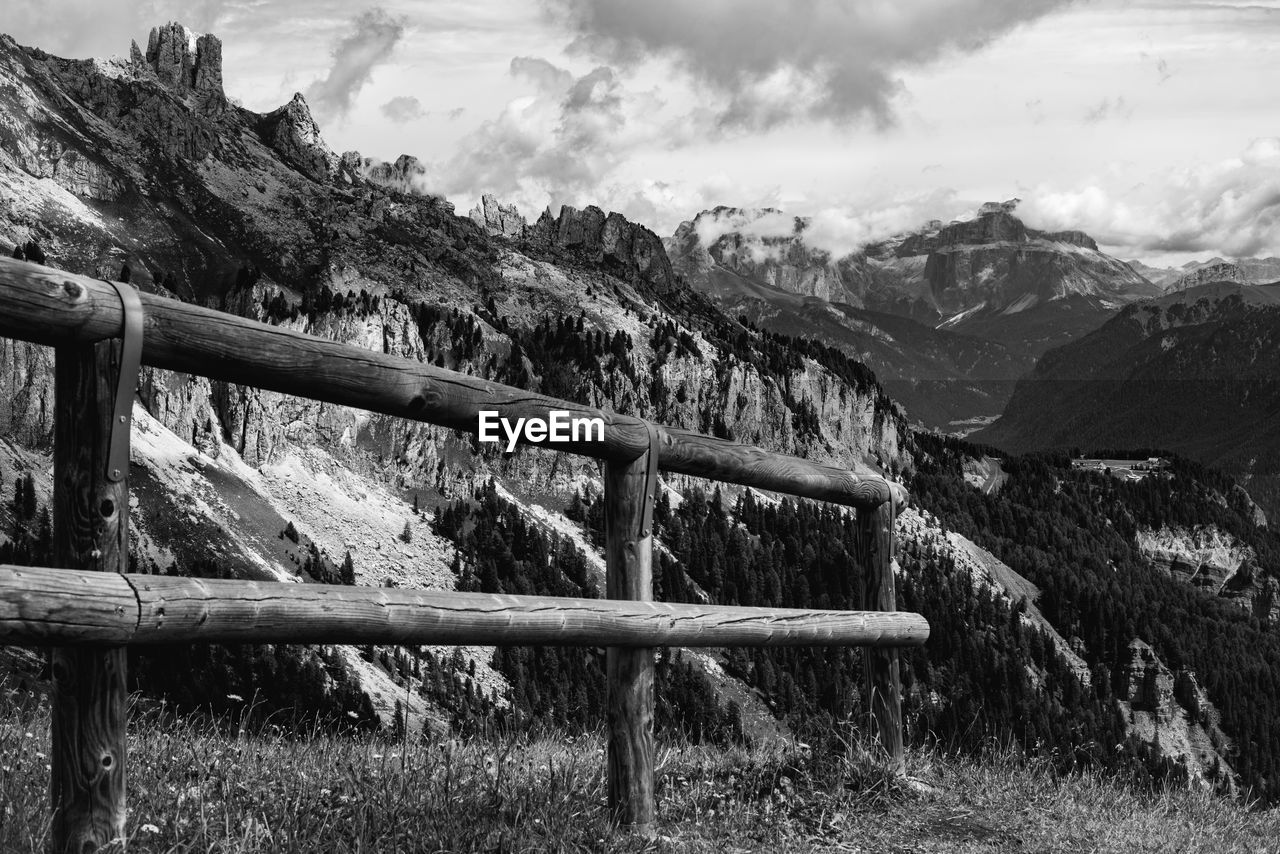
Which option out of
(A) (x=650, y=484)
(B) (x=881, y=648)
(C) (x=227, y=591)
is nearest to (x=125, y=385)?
(C) (x=227, y=591)

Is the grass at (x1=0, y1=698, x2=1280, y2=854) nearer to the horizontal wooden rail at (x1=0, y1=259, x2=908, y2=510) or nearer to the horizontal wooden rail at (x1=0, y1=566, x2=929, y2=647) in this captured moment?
the horizontal wooden rail at (x1=0, y1=566, x2=929, y2=647)

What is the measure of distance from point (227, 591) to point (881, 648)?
7.42 metres

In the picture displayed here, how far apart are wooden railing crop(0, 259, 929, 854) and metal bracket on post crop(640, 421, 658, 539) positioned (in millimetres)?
17

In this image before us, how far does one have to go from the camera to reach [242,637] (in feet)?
19.2

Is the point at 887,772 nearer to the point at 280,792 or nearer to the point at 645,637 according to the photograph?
the point at 645,637

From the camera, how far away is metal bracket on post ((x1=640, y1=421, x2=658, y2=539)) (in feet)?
28.2

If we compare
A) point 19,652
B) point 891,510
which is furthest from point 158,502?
point 891,510

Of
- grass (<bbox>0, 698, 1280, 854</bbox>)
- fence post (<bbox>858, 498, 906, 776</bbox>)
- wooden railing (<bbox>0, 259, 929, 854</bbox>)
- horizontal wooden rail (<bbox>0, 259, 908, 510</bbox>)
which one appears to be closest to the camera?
wooden railing (<bbox>0, 259, 929, 854</bbox>)

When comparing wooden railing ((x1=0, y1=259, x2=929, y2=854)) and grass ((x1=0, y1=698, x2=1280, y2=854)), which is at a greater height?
wooden railing ((x1=0, y1=259, x2=929, y2=854))

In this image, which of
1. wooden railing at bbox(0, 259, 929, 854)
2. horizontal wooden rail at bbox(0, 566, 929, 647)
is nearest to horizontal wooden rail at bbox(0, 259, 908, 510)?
wooden railing at bbox(0, 259, 929, 854)

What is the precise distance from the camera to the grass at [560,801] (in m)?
6.68

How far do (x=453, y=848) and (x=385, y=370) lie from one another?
2.96m

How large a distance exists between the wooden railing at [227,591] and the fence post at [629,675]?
0.04 feet

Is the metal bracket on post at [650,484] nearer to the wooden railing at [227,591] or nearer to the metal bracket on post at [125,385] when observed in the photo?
the wooden railing at [227,591]
